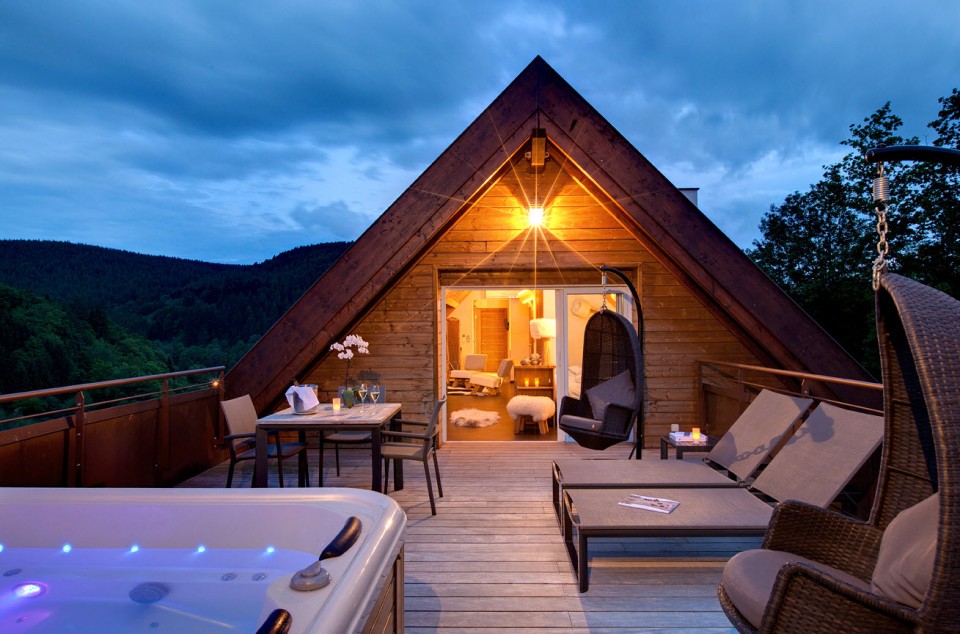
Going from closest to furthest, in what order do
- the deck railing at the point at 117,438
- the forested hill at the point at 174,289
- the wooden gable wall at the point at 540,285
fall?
the deck railing at the point at 117,438
the wooden gable wall at the point at 540,285
the forested hill at the point at 174,289

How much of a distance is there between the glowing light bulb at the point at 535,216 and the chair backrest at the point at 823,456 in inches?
134

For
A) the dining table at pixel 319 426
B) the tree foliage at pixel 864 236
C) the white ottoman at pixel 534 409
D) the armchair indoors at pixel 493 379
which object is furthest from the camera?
the tree foliage at pixel 864 236

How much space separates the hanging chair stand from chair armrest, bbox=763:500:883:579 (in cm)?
206

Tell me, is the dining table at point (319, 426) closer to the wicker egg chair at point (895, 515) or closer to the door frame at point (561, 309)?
the door frame at point (561, 309)

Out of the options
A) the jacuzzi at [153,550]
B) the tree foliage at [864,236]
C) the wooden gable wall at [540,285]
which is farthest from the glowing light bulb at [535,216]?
the tree foliage at [864,236]

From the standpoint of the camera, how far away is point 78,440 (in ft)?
11.0

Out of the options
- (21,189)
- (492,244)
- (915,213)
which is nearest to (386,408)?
(492,244)

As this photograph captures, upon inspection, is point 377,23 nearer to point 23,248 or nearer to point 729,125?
point 23,248

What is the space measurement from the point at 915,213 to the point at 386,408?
1397cm

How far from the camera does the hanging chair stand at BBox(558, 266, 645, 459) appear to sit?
411cm

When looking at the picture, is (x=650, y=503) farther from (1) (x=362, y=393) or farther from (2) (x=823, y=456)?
(1) (x=362, y=393)

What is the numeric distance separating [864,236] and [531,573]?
51.0ft

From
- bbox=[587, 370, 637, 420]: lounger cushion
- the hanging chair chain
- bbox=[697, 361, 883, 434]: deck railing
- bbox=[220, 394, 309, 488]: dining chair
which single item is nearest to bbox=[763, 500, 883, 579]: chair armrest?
the hanging chair chain

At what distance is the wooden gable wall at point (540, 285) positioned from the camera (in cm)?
604
